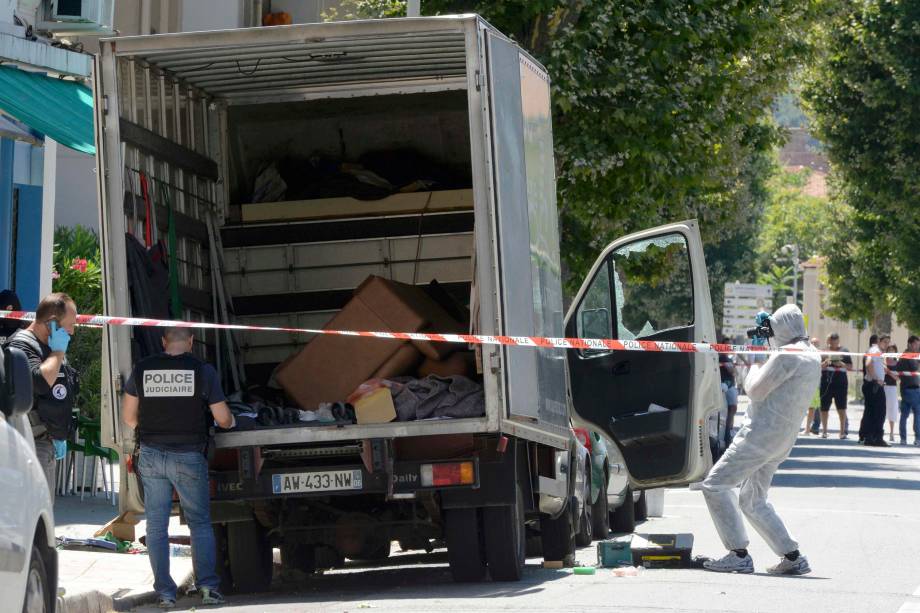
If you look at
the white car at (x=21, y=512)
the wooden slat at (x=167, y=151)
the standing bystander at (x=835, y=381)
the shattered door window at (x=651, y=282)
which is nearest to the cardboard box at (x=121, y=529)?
the wooden slat at (x=167, y=151)

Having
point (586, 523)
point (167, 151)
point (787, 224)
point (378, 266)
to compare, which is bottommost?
point (586, 523)

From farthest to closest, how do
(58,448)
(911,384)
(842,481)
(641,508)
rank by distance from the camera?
(911,384) → (842,481) → (641,508) → (58,448)

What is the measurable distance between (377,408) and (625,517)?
5.97 metres

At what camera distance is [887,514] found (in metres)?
16.6

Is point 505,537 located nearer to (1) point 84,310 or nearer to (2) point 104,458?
(2) point 104,458

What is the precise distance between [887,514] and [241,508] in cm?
802

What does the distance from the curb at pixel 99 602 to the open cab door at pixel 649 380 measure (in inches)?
128

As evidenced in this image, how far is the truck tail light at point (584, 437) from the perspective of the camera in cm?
1347

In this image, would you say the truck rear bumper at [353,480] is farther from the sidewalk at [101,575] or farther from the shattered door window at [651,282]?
the shattered door window at [651,282]

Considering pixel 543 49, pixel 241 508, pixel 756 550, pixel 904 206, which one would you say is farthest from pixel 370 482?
pixel 904 206

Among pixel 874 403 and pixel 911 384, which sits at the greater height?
pixel 911 384


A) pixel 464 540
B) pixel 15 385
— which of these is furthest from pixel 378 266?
pixel 15 385

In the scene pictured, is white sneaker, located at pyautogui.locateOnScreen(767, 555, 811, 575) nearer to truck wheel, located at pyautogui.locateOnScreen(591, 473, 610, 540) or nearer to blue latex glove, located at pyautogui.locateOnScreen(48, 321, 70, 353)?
truck wheel, located at pyautogui.locateOnScreen(591, 473, 610, 540)

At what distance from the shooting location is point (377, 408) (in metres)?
10.2
